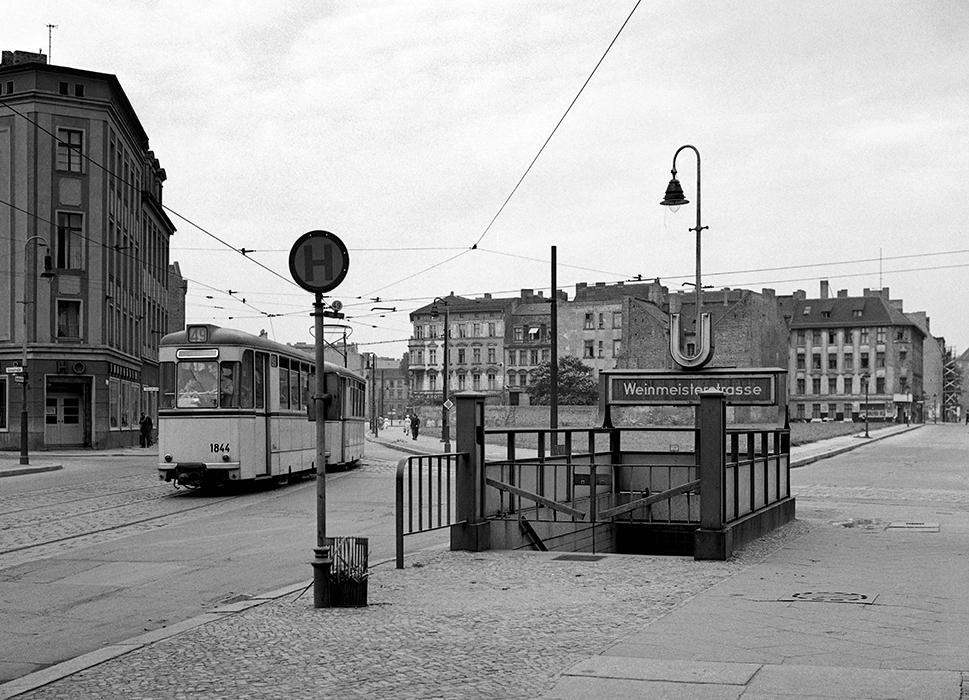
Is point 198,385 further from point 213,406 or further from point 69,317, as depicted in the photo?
point 69,317

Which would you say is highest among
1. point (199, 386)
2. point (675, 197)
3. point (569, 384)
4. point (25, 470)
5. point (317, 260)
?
point (675, 197)

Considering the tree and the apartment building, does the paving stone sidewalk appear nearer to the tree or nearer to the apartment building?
the tree

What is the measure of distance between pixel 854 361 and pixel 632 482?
5364 inches

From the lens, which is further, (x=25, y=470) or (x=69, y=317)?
(x=69, y=317)

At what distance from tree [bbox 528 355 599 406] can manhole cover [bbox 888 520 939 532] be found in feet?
317

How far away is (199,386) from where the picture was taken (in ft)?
77.3

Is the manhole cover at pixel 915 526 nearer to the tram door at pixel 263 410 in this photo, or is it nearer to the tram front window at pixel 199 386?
the tram door at pixel 263 410

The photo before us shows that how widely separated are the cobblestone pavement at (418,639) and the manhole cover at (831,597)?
2.80 feet

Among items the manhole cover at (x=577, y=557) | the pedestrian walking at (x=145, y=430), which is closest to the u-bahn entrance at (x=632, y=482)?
the manhole cover at (x=577, y=557)

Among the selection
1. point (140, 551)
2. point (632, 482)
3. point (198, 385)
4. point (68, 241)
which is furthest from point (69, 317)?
point (140, 551)

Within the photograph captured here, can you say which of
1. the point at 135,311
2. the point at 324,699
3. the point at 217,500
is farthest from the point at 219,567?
the point at 135,311

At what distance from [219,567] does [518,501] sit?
3.80 metres

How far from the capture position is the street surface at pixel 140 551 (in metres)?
9.84

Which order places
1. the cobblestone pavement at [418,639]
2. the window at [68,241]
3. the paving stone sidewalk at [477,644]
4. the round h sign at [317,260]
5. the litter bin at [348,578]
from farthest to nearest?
1. the window at [68,241]
2. the round h sign at [317,260]
3. the litter bin at [348,578]
4. the cobblestone pavement at [418,639]
5. the paving stone sidewalk at [477,644]
